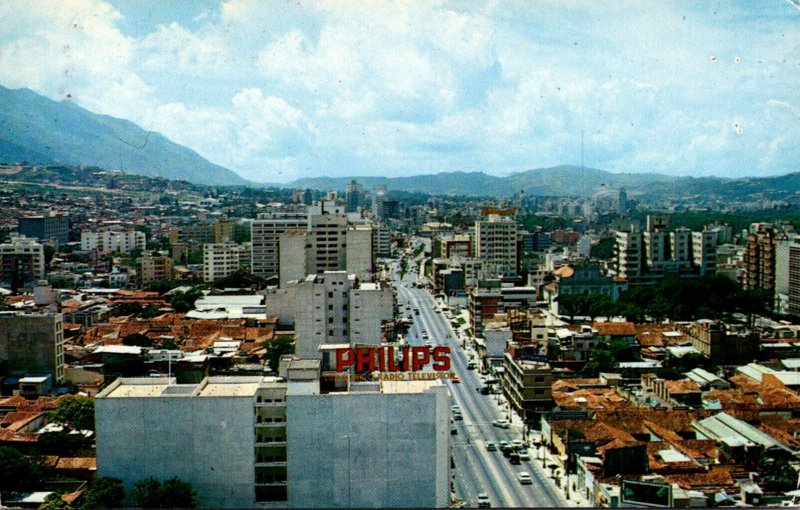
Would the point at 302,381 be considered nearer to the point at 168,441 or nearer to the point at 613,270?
the point at 168,441

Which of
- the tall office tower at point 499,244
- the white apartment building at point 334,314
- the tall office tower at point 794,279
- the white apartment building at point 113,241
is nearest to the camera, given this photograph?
the white apartment building at point 334,314

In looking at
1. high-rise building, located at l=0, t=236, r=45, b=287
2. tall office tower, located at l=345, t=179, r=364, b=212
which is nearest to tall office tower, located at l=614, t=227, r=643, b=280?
high-rise building, located at l=0, t=236, r=45, b=287

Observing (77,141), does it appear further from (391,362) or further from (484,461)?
(391,362)

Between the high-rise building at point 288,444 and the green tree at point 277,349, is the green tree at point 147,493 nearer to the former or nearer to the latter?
the high-rise building at point 288,444

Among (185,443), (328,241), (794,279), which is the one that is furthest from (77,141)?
(185,443)

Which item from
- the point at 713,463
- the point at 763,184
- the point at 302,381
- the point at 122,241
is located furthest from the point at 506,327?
the point at 763,184

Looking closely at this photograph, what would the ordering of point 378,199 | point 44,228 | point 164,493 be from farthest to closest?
point 378,199, point 44,228, point 164,493

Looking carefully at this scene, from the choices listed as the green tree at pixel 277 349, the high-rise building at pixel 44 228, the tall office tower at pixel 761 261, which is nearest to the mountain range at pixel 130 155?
the high-rise building at pixel 44 228
